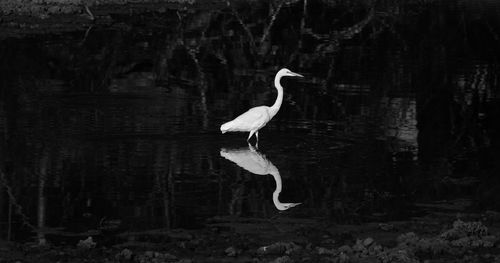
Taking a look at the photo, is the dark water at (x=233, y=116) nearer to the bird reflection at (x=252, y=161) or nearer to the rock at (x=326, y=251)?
the bird reflection at (x=252, y=161)

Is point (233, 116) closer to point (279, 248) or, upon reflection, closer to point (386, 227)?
point (386, 227)

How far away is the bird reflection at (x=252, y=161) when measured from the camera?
18.4 meters

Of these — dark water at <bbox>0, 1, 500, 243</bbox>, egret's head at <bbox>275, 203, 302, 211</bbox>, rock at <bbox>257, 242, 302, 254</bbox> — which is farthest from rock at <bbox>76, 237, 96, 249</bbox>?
egret's head at <bbox>275, 203, 302, 211</bbox>

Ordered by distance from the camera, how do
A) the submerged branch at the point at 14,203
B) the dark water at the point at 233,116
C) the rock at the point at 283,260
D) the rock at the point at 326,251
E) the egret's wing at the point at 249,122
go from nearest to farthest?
the rock at the point at 283,260 → the rock at the point at 326,251 → the submerged branch at the point at 14,203 → the dark water at the point at 233,116 → the egret's wing at the point at 249,122

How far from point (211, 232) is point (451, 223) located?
324 cm

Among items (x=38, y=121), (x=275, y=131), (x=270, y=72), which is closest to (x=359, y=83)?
(x=270, y=72)

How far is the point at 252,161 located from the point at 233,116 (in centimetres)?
383

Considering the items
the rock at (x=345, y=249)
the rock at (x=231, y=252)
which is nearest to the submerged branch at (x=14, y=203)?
the rock at (x=231, y=252)

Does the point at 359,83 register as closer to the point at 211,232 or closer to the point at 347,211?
the point at 347,211

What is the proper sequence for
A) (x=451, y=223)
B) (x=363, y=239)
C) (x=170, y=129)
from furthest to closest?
(x=170, y=129), (x=451, y=223), (x=363, y=239)

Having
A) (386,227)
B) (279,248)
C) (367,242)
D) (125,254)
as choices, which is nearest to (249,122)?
(386,227)

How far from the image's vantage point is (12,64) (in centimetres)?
2898

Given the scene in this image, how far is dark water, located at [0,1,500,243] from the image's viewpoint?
650 inches

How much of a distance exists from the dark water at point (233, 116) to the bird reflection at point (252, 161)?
5 centimetres
